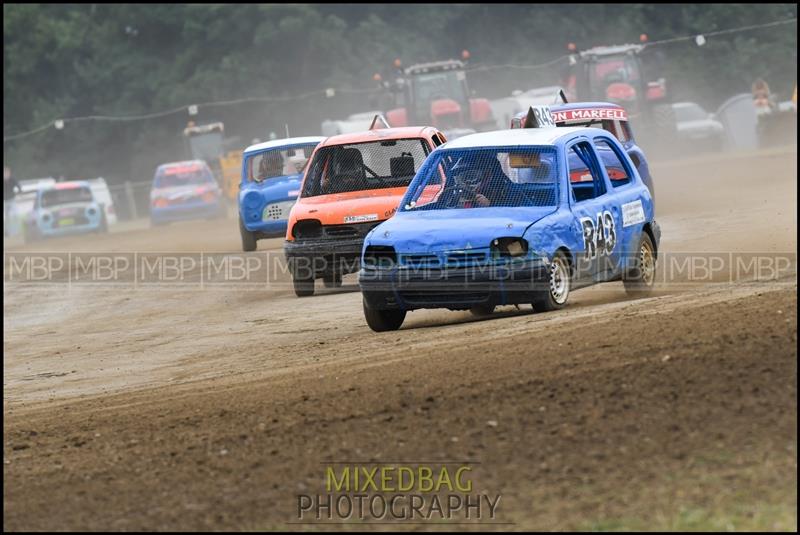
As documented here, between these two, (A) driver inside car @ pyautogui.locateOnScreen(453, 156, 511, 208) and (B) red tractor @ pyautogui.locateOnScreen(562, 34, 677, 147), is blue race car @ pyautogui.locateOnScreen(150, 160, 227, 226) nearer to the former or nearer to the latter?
(B) red tractor @ pyautogui.locateOnScreen(562, 34, 677, 147)

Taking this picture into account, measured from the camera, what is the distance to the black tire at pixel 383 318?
36.8ft

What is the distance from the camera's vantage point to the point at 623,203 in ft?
38.8

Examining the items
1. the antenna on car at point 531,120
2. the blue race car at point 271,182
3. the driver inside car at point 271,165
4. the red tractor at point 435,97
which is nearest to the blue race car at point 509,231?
the antenna on car at point 531,120

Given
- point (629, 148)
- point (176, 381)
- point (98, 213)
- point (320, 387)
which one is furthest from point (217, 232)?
point (320, 387)

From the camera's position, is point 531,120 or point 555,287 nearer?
point 555,287

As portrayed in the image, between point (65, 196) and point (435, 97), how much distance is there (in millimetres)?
12667

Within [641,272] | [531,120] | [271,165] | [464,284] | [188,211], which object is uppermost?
[531,120]

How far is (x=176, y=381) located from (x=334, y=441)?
11.6 feet

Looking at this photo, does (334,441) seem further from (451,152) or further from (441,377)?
(451,152)

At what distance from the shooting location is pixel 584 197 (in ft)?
38.8

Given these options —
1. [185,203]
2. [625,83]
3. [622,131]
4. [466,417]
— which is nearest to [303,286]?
[622,131]

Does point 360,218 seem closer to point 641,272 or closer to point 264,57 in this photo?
point 641,272

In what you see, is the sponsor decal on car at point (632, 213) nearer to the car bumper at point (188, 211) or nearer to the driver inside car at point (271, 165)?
the driver inside car at point (271, 165)

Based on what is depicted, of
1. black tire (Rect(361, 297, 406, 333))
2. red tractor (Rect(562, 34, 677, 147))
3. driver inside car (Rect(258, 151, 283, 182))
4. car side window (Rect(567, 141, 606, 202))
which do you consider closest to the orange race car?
car side window (Rect(567, 141, 606, 202))
